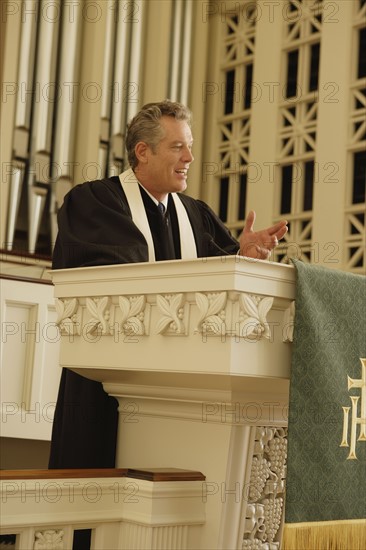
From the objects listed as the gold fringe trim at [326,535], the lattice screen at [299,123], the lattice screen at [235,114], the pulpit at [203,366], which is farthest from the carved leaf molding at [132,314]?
the lattice screen at [235,114]

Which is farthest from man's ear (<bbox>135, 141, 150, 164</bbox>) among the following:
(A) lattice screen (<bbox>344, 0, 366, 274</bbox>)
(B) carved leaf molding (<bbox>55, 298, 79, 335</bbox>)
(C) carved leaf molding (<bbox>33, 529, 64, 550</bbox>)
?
(A) lattice screen (<bbox>344, 0, 366, 274</bbox>)

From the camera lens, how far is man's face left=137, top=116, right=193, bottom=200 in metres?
3.38

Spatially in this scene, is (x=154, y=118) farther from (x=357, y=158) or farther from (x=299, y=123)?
(x=299, y=123)

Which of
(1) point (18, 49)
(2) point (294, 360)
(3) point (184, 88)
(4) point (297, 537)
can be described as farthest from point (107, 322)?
(3) point (184, 88)

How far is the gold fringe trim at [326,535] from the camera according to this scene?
2.53 meters

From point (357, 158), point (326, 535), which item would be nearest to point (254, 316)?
point (326, 535)

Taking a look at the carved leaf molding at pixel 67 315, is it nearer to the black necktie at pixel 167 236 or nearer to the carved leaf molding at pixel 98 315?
the carved leaf molding at pixel 98 315

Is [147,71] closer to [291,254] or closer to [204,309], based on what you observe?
[291,254]

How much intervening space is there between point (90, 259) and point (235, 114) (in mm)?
5315

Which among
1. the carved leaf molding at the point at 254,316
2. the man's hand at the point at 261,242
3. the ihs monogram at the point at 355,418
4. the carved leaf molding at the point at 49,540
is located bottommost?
the carved leaf molding at the point at 49,540

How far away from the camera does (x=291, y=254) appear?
714 cm

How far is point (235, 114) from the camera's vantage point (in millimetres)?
8125

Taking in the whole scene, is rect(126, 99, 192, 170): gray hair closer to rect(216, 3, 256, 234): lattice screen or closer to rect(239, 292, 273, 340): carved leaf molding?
rect(239, 292, 273, 340): carved leaf molding

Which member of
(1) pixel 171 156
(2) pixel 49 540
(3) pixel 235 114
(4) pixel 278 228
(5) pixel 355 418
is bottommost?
(2) pixel 49 540
